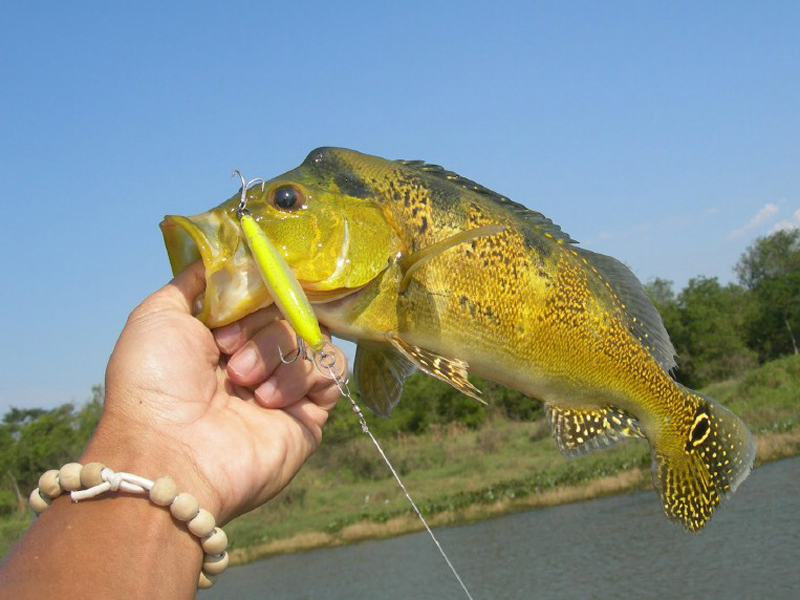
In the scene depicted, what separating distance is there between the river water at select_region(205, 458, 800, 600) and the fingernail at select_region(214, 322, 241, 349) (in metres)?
15.9

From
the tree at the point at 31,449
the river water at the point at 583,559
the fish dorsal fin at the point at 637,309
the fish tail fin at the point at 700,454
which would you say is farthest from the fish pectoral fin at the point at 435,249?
the tree at the point at 31,449

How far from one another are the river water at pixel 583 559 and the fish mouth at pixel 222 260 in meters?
16.1

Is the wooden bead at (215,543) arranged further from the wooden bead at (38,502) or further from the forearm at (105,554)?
the wooden bead at (38,502)

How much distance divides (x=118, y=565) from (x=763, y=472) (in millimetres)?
26864

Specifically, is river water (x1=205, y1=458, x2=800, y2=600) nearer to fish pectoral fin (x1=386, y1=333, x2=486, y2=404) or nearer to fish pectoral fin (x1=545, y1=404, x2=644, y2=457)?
fish pectoral fin (x1=545, y1=404, x2=644, y2=457)

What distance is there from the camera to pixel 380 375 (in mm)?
3514

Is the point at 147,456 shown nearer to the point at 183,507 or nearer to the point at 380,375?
the point at 183,507

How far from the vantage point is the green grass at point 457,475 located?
2908cm

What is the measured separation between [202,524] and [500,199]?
6.49 ft

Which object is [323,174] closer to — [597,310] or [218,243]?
[218,243]

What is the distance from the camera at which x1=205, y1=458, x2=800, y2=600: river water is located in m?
17.9

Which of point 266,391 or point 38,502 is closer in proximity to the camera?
point 38,502

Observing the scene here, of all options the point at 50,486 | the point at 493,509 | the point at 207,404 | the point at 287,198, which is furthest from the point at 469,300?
the point at 493,509

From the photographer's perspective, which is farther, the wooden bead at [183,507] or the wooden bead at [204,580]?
the wooden bead at [204,580]
